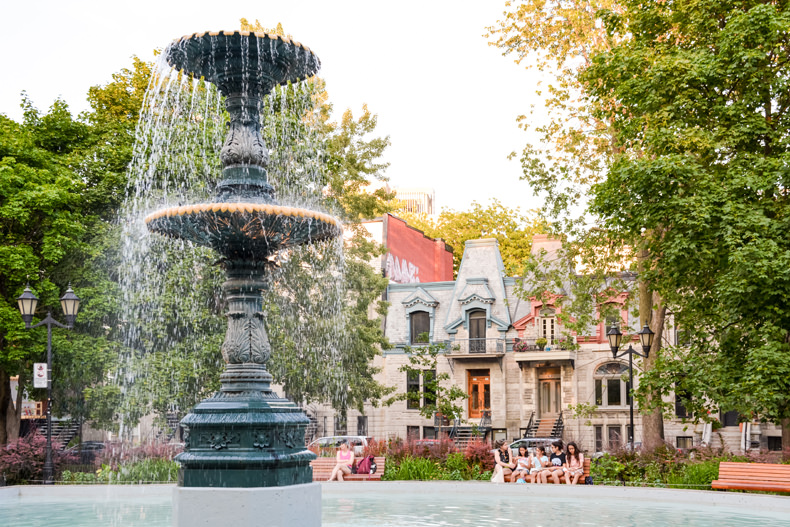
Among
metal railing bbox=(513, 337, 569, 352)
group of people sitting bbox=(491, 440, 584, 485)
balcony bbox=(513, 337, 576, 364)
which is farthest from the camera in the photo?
metal railing bbox=(513, 337, 569, 352)

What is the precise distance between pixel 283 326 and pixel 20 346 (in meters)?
8.00

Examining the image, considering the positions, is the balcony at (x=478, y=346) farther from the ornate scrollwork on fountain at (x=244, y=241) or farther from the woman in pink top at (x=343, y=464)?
the ornate scrollwork on fountain at (x=244, y=241)

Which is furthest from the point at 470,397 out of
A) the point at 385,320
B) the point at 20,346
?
the point at 20,346

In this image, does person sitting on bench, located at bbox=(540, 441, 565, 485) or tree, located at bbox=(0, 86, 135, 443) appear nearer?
person sitting on bench, located at bbox=(540, 441, 565, 485)

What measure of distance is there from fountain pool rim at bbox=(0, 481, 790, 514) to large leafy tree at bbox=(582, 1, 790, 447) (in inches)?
130

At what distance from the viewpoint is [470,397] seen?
146ft

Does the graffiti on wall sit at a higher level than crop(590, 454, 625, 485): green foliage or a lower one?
higher

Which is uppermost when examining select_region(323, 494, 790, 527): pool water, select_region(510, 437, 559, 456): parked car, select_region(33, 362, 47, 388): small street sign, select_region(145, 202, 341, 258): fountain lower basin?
select_region(145, 202, 341, 258): fountain lower basin

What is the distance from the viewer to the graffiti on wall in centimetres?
4866

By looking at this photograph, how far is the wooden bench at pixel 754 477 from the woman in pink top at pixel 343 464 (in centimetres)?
778

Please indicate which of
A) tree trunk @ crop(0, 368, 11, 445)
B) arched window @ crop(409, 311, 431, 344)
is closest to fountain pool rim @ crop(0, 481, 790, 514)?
tree trunk @ crop(0, 368, 11, 445)

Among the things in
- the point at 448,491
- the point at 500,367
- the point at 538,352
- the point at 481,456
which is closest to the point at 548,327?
the point at 538,352

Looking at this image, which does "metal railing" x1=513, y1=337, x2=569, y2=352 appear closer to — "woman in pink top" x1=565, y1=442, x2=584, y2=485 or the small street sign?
"woman in pink top" x1=565, y1=442, x2=584, y2=485

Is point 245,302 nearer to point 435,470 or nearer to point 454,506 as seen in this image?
point 454,506
